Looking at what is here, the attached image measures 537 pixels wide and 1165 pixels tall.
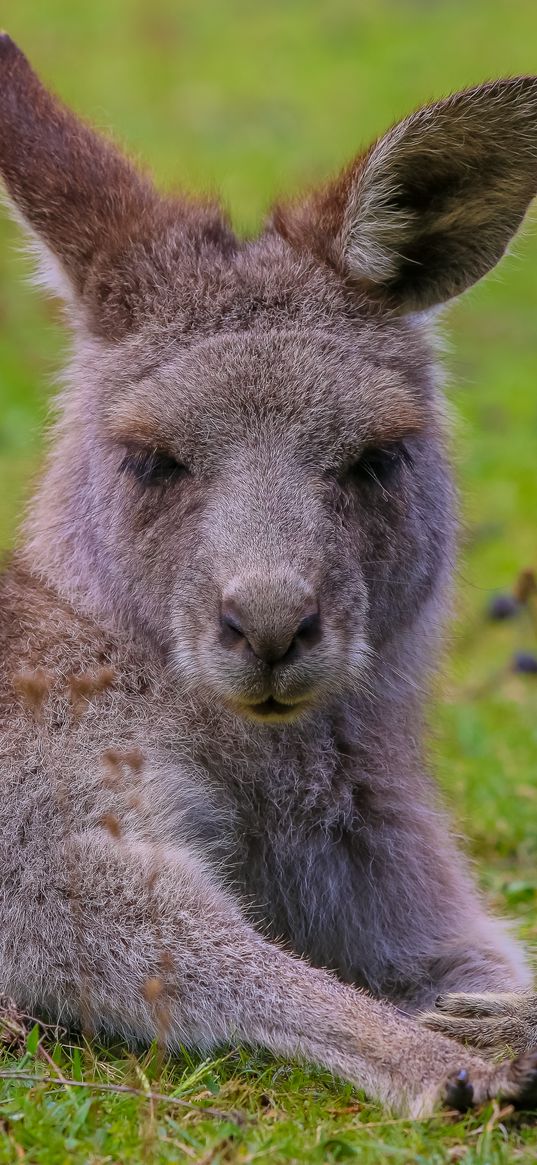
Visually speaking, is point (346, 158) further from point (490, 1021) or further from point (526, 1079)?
point (526, 1079)

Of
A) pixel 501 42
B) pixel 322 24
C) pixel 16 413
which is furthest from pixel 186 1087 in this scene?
pixel 322 24

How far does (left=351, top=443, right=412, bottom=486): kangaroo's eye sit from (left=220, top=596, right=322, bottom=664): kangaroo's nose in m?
0.62

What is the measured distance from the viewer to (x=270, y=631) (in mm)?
3928

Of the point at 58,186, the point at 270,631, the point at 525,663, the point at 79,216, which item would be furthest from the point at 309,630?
the point at 525,663

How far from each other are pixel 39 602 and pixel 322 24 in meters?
25.4

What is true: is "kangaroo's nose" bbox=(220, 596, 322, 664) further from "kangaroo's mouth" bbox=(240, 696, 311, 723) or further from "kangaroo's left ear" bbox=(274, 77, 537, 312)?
"kangaroo's left ear" bbox=(274, 77, 537, 312)

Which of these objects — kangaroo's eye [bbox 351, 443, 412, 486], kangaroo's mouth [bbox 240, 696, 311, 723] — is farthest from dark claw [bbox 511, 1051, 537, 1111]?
kangaroo's eye [bbox 351, 443, 412, 486]

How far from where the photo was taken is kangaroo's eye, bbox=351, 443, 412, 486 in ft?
14.8

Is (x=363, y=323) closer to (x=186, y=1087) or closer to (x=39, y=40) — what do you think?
(x=186, y=1087)

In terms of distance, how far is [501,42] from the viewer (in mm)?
25938

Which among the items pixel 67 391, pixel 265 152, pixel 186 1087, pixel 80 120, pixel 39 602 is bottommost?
pixel 186 1087

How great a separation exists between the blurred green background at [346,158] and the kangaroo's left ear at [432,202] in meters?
0.24

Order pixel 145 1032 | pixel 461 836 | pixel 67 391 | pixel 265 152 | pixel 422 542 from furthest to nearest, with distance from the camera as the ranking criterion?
pixel 265 152 < pixel 461 836 < pixel 67 391 < pixel 422 542 < pixel 145 1032

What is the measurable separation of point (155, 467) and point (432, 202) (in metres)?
1.28
